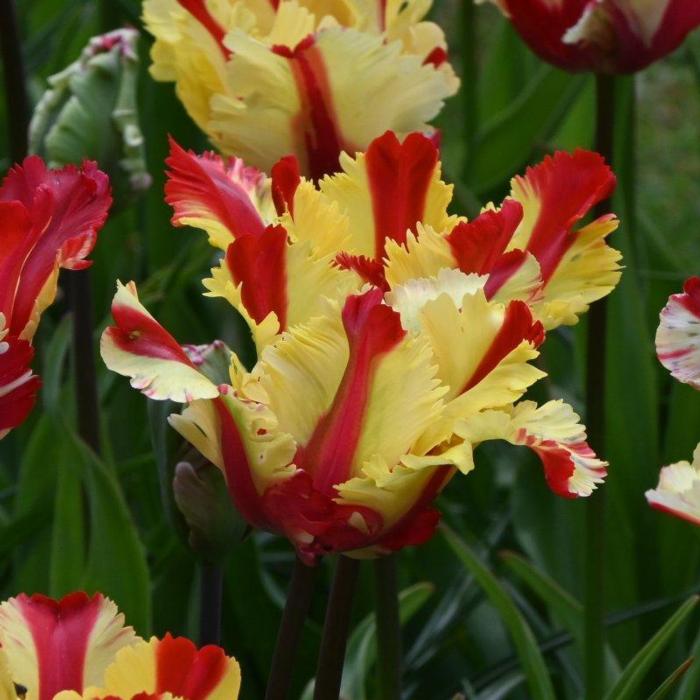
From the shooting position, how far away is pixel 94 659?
0.48 metres

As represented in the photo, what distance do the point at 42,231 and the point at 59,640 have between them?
0.15m

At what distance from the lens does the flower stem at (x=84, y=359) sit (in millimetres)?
929

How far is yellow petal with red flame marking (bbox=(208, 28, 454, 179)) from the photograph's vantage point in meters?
0.77

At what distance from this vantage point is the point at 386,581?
0.78 metres

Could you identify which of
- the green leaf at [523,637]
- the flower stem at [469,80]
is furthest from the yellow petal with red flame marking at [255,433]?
the flower stem at [469,80]

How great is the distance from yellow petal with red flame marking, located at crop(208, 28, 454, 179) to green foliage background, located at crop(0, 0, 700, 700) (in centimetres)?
18

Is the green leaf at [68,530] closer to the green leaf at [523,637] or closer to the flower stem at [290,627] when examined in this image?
the green leaf at [523,637]

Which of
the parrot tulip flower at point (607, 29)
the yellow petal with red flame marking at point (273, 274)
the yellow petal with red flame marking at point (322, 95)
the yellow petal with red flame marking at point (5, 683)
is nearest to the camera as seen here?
the yellow petal with red flame marking at point (5, 683)

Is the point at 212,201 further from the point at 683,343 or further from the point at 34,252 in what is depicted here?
the point at 683,343

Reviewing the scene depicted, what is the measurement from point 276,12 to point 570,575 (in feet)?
1.84

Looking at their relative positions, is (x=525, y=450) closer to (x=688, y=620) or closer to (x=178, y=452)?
(x=688, y=620)

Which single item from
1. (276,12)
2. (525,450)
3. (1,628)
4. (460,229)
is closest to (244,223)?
(460,229)

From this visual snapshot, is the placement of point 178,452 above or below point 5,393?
below

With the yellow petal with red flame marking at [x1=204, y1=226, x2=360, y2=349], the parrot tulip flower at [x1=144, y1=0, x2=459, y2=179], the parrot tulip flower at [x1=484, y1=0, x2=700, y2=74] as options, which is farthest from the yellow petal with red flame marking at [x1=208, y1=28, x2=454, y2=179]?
the yellow petal with red flame marking at [x1=204, y1=226, x2=360, y2=349]
